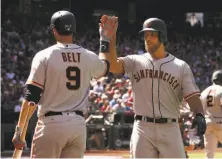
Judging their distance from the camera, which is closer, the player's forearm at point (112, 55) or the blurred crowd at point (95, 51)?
the player's forearm at point (112, 55)

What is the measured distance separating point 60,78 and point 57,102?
0.20 meters

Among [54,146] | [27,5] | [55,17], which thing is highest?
[27,5]

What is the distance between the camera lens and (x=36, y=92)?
5230mm

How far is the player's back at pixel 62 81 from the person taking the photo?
5.25 metres

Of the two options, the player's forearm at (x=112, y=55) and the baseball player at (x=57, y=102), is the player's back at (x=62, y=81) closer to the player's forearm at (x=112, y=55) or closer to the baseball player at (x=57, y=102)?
the baseball player at (x=57, y=102)

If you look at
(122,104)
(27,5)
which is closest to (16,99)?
(122,104)

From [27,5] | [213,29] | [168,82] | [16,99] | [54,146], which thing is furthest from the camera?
[213,29]

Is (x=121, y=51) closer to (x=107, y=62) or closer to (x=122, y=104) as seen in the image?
(x=122, y=104)

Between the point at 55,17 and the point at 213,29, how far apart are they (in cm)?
2872

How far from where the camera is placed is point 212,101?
1101 cm

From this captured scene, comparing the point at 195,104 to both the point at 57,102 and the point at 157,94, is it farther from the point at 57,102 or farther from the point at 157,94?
the point at 57,102

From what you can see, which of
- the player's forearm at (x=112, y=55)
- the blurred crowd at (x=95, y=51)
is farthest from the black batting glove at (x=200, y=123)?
the blurred crowd at (x=95, y=51)

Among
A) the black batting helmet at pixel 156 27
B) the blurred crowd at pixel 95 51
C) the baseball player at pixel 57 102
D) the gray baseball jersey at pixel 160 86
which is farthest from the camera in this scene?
the blurred crowd at pixel 95 51

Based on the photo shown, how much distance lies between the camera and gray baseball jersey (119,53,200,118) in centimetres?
620
